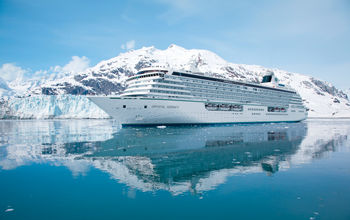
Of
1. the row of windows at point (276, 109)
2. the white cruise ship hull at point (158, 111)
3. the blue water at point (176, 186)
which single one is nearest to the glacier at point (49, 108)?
the white cruise ship hull at point (158, 111)

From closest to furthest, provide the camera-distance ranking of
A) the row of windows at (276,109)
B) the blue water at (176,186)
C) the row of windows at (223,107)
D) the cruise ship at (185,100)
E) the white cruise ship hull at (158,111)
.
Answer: the blue water at (176,186) < the white cruise ship hull at (158,111) < the cruise ship at (185,100) < the row of windows at (223,107) < the row of windows at (276,109)

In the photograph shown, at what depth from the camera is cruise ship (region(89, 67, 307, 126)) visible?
117 feet

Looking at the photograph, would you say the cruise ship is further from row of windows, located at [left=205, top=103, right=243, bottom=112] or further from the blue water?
the blue water

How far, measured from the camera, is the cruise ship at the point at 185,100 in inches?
1403

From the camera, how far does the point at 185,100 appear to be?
133 feet

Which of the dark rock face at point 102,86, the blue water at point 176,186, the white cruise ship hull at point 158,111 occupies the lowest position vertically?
the blue water at point 176,186

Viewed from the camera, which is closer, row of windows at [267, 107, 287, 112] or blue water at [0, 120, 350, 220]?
blue water at [0, 120, 350, 220]

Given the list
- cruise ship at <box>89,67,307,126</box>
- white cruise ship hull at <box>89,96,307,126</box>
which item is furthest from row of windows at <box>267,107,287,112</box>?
white cruise ship hull at <box>89,96,307,126</box>

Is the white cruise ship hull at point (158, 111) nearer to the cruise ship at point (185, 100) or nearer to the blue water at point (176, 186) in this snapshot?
the cruise ship at point (185, 100)

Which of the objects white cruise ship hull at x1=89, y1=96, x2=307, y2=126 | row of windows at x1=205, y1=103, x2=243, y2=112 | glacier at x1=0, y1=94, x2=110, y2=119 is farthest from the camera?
glacier at x1=0, y1=94, x2=110, y2=119

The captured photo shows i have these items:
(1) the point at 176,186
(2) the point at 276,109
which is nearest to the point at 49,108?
(2) the point at 276,109

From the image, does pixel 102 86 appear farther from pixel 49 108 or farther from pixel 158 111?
pixel 158 111

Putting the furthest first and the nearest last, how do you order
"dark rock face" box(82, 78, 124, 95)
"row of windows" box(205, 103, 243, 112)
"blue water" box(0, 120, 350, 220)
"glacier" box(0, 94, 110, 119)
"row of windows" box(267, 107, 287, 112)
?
"dark rock face" box(82, 78, 124, 95), "glacier" box(0, 94, 110, 119), "row of windows" box(267, 107, 287, 112), "row of windows" box(205, 103, 243, 112), "blue water" box(0, 120, 350, 220)

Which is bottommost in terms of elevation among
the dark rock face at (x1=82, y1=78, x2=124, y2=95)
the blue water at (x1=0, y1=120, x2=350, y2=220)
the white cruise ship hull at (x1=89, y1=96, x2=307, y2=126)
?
the blue water at (x1=0, y1=120, x2=350, y2=220)
